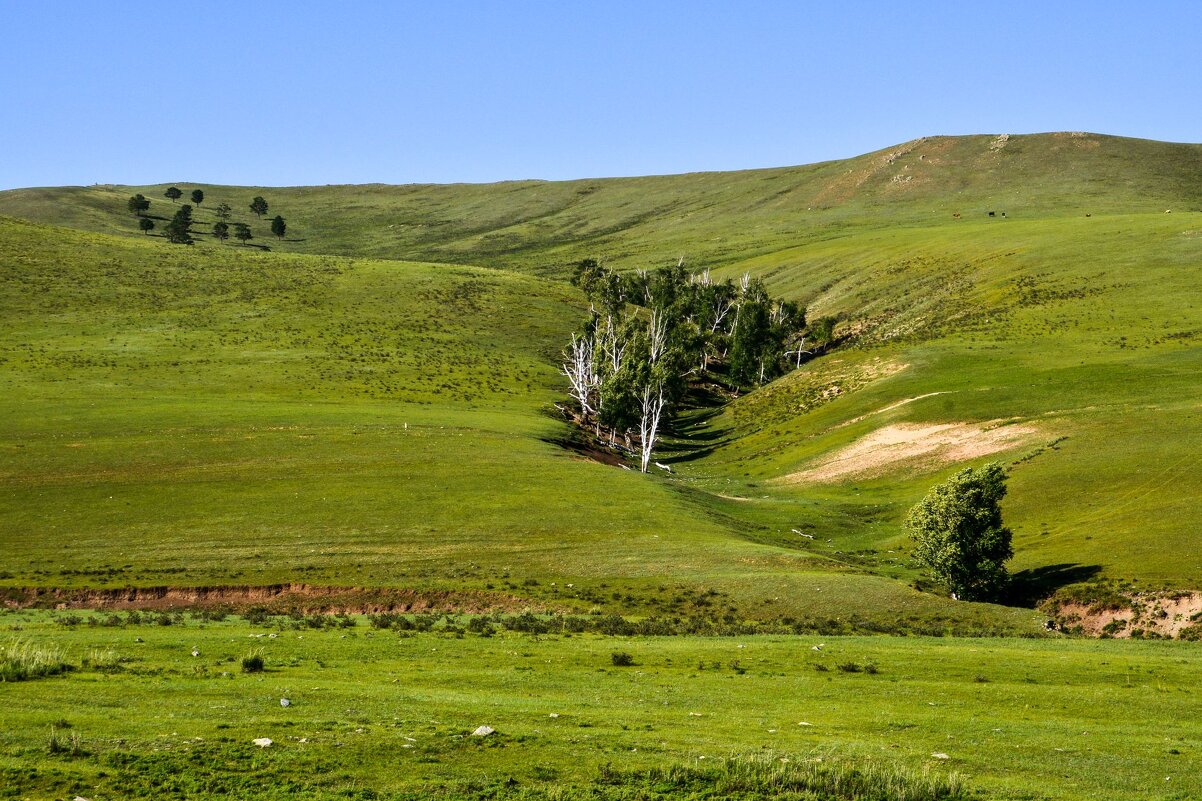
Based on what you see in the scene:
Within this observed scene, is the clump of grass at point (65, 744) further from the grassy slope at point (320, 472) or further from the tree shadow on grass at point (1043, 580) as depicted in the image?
the tree shadow on grass at point (1043, 580)

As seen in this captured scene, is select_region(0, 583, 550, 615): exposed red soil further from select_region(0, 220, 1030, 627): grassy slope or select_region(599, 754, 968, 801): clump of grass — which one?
select_region(599, 754, 968, 801): clump of grass

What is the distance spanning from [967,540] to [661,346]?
8604 cm

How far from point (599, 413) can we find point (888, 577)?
5547cm

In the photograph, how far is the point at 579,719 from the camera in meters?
23.7

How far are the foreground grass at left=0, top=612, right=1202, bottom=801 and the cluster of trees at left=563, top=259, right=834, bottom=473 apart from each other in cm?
6315

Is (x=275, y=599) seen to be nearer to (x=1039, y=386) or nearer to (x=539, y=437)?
(x=539, y=437)

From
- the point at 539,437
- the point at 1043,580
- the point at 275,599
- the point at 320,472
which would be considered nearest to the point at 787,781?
the point at 275,599

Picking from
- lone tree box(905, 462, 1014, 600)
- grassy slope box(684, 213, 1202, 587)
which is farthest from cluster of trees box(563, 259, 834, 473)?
lone tree box(905, 462, 1014, 600)

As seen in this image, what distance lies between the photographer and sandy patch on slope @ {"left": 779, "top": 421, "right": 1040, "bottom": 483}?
8075cm

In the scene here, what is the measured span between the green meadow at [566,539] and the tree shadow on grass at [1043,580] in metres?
0.27


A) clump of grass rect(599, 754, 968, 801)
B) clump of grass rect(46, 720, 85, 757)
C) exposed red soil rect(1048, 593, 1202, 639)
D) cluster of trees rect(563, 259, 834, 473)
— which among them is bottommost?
exposed red soil rect(1048, 593, 1202, 639)

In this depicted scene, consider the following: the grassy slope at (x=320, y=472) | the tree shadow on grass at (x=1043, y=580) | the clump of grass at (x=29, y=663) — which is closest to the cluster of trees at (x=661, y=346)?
the grassy slope at (x=320, y=472)

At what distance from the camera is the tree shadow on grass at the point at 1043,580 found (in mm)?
52594

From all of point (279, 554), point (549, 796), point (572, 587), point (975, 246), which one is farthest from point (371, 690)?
point (975, 246)
